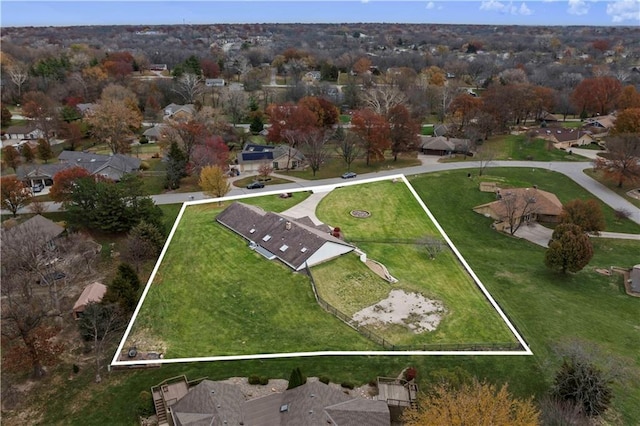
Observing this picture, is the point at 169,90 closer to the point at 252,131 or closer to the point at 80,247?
the point at 252,131

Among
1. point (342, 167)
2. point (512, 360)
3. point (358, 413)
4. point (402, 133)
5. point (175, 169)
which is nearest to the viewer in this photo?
point (358, 413)

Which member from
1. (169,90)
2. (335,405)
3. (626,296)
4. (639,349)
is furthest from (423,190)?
(169,90)

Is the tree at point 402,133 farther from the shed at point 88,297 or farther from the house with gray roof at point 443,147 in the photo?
the shed at point 88,297

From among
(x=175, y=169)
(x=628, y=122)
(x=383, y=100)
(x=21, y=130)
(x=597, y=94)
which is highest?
(x=597, y=94)

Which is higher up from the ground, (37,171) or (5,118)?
(5,118)

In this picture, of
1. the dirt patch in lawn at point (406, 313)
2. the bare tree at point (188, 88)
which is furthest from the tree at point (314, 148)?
the bare tree at point (188, 88)

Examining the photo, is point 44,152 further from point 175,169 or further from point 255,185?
point 255,185

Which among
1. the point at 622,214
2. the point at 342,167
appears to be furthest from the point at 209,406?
the point at 622,214

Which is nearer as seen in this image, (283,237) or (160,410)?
(160,410)

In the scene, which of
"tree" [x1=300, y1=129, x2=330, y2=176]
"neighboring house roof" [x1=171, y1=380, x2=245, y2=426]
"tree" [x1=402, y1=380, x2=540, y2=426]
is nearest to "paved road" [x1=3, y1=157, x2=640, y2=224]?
"tree" [x1=300, y1=129, x2=330, y2=176]
